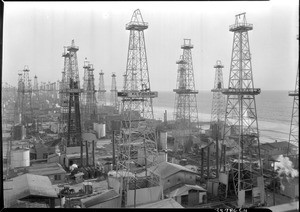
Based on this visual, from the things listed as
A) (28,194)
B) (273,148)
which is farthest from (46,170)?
(273,148)

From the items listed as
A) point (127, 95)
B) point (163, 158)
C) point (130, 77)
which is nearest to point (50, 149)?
point (163, 158)

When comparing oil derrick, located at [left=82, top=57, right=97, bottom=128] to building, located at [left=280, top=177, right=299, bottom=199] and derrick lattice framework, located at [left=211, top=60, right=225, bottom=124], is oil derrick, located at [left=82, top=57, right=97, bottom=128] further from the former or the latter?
building, located at [left=280, top=177, right=299, bottom=199]

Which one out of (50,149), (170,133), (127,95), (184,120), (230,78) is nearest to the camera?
(127,95)

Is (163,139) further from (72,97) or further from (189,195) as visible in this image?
(189,195)

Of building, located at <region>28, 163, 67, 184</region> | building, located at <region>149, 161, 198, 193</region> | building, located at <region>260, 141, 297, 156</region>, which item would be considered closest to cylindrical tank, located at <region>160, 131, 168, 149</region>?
building, located at <region>260, 141, 297, 156</region>

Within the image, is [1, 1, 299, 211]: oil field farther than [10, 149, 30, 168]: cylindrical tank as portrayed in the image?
No

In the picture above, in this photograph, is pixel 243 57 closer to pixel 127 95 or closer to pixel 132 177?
pixel 127 95
